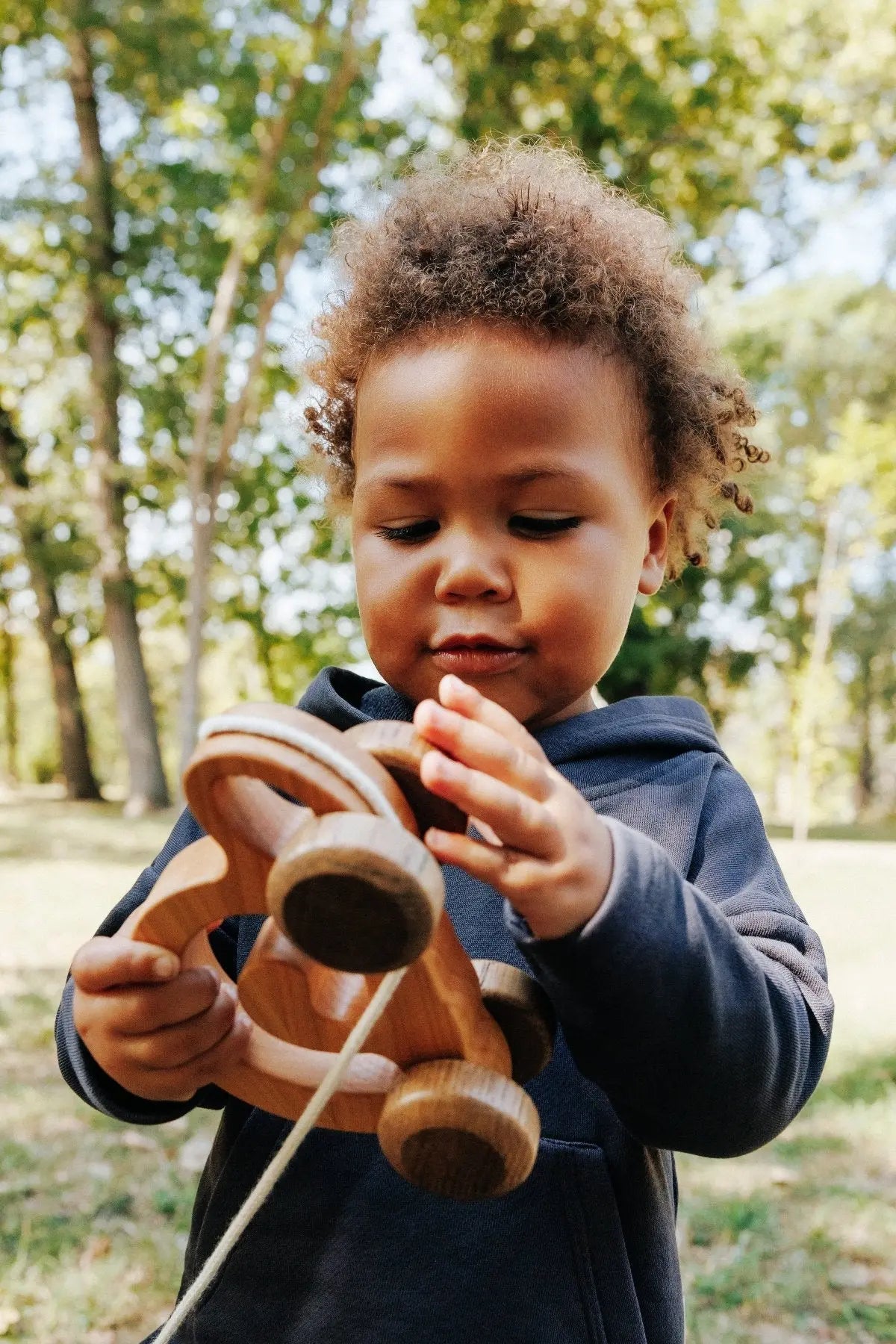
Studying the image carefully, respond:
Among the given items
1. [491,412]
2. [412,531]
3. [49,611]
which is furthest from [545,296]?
[49,611]

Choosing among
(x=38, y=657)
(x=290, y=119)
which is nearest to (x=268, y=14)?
(x=290, y=119)

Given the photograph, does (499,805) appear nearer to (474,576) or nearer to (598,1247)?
(474,576)

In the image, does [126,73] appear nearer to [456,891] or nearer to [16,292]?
[16,292]

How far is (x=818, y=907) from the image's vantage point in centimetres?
754

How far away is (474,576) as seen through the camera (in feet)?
3.91

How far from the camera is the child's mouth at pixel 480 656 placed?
1.25 m

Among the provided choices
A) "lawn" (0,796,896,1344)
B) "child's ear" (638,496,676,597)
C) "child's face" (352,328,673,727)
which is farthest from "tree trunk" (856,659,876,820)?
"child's face" (352,328,673,727)

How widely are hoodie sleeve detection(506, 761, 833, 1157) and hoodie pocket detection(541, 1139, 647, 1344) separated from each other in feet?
0.62

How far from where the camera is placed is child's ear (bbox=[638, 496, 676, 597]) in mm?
1591

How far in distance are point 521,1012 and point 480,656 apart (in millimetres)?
451

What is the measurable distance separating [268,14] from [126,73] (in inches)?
142

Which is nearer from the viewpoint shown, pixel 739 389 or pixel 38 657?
pixel 739 389

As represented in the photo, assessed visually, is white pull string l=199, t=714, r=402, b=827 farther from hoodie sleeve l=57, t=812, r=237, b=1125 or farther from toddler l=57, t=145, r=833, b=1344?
hoodie sleeve l=57, t=812, r=237, b=1125

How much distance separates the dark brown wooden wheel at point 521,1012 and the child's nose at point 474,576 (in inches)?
17.1
